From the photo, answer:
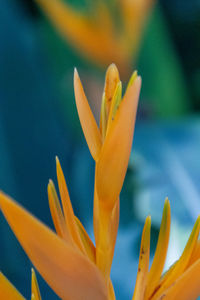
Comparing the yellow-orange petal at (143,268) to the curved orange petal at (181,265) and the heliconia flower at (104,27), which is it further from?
the heliconia flower at (104,27)

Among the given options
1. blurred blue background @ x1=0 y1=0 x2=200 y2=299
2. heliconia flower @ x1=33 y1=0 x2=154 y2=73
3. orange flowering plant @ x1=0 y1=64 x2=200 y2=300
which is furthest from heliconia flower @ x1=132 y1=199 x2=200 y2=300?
heliconia flower @ x1=33 y1=0 x2=154 y2=73

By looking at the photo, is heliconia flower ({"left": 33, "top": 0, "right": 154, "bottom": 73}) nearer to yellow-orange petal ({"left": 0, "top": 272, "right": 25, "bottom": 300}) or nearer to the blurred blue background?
the blurred blue background

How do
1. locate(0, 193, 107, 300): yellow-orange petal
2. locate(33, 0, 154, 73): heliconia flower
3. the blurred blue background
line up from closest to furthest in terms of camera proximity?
locate(0, 193, 107, 300): yellow-orange petal
the blurred blue background
locate(33, 0, 154, 73): heliconia flower

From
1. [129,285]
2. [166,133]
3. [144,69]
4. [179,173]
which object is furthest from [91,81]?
[129,285]

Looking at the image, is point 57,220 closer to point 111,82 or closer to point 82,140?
point 111,82

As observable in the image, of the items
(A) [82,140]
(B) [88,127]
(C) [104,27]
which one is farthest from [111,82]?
(A) [82,140]

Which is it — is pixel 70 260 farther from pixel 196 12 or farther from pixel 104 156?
pixel 196 12
